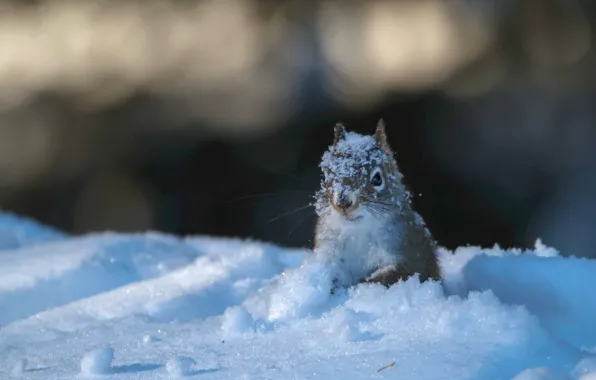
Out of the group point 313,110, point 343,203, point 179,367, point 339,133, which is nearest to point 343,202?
point 343,203

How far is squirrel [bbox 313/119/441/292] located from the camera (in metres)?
2.32

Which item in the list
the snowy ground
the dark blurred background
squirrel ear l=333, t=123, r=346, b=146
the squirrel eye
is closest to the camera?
the snowy ground

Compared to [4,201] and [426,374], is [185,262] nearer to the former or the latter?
[426,374]

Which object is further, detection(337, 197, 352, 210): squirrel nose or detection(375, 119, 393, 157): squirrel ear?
detection(375, 119, 393, 157): squirrel ear

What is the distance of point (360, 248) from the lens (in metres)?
2.37

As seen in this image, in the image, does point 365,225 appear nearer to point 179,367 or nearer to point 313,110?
point 179,367

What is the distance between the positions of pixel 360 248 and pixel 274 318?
46cm

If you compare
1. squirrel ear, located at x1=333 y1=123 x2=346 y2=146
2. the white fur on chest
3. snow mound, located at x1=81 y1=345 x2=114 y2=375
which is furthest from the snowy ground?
squirrel ear, located at x1=333 y1=123 x2=346 y2=146

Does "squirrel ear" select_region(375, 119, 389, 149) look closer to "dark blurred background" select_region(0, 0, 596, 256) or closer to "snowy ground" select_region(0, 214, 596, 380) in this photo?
"snowy ground" select_region(0, 214, 596, 380)

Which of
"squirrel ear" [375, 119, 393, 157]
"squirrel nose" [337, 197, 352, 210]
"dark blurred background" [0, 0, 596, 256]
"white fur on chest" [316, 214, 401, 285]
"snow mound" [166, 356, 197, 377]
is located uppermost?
"dark blurred background" [0, 0, 596, 256]

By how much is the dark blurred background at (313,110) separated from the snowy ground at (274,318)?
500 cm

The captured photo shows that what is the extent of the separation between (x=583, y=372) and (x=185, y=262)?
1.86m

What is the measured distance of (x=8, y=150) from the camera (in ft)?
36.9

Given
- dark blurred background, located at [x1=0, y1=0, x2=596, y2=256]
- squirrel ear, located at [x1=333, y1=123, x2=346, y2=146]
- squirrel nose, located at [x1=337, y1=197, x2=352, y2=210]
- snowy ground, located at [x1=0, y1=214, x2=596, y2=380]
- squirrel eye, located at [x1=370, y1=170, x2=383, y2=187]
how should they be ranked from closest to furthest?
1. snowy ground, located at [x1=0, y1=214, x2=596, y2=380]
2. squirrel nose, located at [x1=337, y1=197, x2=352, y2=210]
3. squirrel eye, located at [x1=370, y1=170, x2=383, y2=187]
4. squirrel ear, located at [x1=333, y1=123, x2=346, y2=146]
5. dark blurred background, located at [x1=0, y1=0, x2=596, y2=256]
